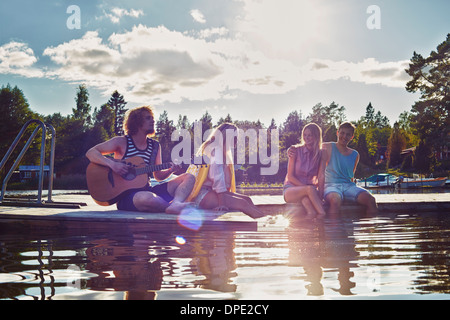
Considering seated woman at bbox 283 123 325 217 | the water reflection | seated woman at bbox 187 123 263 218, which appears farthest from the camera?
seated woman at bbox 283 123 325 217

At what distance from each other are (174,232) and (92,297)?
8.98ft

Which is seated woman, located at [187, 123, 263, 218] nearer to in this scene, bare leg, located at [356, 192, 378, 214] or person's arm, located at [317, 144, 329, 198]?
person's arm, located at [317, 144, 329, 198]

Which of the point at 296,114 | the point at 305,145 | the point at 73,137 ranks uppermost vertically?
the point at 296,114

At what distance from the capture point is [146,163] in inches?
245

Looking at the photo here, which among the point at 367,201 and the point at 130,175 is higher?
the point at 130,175

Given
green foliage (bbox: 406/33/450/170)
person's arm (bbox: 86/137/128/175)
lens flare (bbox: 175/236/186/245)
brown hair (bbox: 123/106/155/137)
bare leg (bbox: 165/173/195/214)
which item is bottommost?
lens flare (bbox: 175/236/186/245)

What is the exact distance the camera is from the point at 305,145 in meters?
6.73

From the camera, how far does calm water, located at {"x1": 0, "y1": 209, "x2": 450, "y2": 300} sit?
8.16 feet

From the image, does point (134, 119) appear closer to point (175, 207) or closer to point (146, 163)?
point (146, 163)

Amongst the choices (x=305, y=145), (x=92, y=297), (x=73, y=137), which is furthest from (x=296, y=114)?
(x=92, y=297)

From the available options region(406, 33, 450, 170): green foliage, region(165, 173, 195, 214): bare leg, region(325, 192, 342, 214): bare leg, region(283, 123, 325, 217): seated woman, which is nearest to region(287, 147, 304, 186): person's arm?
region(283, 123, 325, 217): seated woman

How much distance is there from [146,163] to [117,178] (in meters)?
0.47

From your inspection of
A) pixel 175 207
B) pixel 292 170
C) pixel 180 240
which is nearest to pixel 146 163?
pixel 175 207
